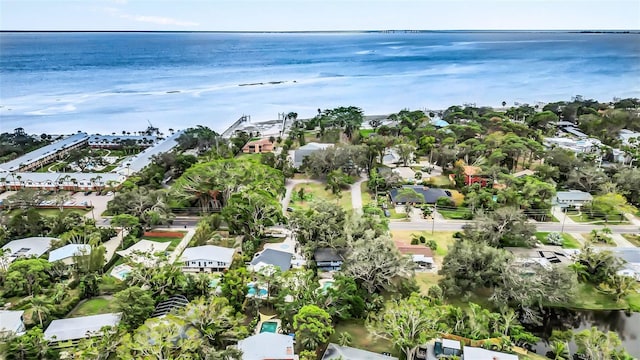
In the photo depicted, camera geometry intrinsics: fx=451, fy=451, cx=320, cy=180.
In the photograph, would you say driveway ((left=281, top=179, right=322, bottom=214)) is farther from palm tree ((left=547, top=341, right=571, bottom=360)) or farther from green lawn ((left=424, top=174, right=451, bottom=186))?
palm tree ((left=547, top=341, right=571, bottom=360))

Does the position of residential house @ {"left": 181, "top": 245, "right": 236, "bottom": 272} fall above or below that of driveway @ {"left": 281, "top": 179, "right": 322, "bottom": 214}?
above

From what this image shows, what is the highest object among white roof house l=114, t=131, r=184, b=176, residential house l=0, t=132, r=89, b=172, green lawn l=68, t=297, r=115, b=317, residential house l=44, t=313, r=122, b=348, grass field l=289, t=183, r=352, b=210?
residential house l=0, t=132, r=89, b=172

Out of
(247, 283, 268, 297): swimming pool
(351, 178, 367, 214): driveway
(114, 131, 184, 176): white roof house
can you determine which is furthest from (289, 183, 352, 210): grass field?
(114, 131, 184, 176): white roof house

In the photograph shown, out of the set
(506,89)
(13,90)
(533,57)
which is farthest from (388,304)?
(533,57)

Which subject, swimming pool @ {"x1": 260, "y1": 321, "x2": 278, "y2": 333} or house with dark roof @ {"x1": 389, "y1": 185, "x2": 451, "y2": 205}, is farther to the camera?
house with dark roof @ {"x1": 389, "y1": 185, "x2": 451, "y2": 205}

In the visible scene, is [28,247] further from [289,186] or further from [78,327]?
[289,186]

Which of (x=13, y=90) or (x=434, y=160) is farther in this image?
(x=13, y=90)

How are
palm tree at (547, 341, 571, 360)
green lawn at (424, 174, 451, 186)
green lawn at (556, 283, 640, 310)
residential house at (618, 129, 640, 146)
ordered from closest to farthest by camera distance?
palm tree at (547, 341, 571, 360) < green lawn at (556, 283, 640, 310) < green lawn at (424, 174, 451, 186) < residential house at (618, 129, 640, 146)

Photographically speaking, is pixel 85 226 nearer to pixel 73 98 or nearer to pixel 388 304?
pixel 388 304
